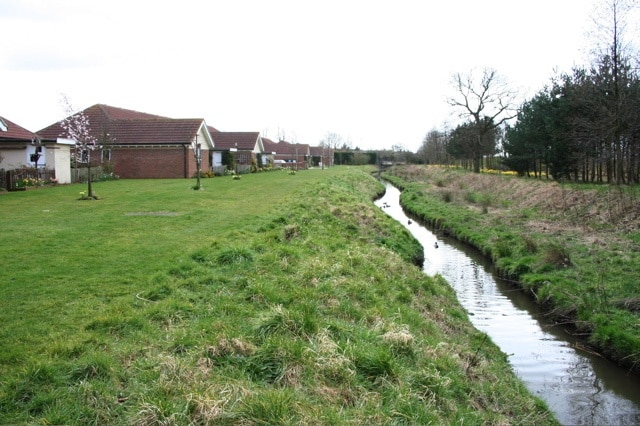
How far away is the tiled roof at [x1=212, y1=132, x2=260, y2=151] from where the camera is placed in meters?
54.0

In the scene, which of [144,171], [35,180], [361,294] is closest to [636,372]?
[361,294]

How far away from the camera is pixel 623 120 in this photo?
21438 millimetres

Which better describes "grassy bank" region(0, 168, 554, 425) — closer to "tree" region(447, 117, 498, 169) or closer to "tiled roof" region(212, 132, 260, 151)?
"tree" region(447, 117, 498, 169)

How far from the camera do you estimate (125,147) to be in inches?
1427

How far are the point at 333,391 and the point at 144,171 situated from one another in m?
34.4

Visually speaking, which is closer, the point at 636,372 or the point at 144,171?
the point at 636,372

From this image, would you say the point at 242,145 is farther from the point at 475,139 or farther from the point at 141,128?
the point at 475,139

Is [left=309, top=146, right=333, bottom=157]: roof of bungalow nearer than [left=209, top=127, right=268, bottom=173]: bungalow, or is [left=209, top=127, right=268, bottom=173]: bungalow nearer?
[left=209, top=127, right=268, bottom=173]: bungalow

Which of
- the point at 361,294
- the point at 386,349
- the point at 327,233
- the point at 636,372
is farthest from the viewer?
the point at 327,233

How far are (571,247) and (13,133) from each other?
27.7 m

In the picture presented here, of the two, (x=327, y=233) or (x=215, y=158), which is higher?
(x=215, y=158)

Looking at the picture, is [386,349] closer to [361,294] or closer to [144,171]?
[361,294]

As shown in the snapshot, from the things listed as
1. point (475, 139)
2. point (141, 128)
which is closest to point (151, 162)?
point (141, 128)

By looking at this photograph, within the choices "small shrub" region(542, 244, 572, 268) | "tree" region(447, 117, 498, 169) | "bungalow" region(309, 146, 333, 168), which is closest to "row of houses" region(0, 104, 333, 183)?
"small shrub" region(542, 244, 572, 268)
